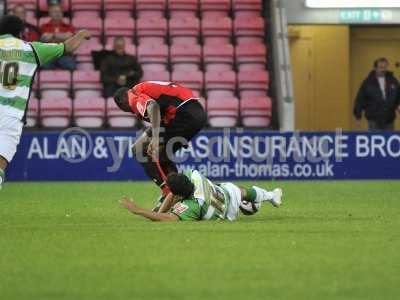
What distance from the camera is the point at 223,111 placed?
22984 mm

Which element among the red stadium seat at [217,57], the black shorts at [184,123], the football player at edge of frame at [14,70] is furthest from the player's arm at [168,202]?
Result: the red stadium seat at [217,57]

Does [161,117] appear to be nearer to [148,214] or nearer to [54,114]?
[148,214]

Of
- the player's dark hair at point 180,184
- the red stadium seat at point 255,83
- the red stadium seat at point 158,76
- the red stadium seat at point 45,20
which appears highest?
the red stadium seat at point 45,20

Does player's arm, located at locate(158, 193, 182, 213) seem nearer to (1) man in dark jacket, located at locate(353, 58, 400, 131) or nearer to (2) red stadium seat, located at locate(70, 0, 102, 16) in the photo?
(1) man in dark jacket, located at locate(353, 58, 400, 131)

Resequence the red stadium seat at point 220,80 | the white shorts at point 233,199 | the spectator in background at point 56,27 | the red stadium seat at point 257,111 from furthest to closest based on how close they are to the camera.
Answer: the red stadium seat at point 220,80, the red stadium seat at point 257,111, the spectator in background at point 56,27, the white shorts at point 233,199

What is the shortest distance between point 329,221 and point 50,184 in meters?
8.03

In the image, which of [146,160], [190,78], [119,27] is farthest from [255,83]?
[146,160]

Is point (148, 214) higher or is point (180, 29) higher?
point (180, 29)

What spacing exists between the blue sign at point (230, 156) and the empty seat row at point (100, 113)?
1.14 m

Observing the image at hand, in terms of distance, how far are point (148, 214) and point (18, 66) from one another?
1.74 meters

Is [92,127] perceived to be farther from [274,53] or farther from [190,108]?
[190,108]

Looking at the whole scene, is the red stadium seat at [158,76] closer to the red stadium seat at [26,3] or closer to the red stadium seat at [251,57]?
the red stadium seat at [251,57]

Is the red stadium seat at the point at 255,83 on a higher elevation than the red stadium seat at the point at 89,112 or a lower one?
higher

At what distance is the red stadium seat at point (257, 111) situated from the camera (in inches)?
906
